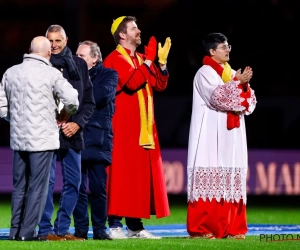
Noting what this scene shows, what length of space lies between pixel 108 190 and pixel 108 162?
2.99 feet

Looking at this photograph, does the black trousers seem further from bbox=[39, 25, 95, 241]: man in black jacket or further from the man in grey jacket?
bbox=[39, 25, 95, 241]: man in black jacket

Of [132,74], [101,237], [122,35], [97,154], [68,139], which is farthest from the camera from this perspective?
[122,35]

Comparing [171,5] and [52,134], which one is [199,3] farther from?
[52,134]

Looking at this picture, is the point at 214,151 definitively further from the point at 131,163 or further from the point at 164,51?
the point at 164,51

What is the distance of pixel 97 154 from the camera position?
32.8 feet

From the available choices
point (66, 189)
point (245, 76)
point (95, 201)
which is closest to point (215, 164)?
point (245, 76)

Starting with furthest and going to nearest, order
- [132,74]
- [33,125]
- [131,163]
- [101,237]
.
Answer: [131,163], [132,74], [101,237], [33,125]

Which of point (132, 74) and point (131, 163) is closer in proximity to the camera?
point (132, 74)

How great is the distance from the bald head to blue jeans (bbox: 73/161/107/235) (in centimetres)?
132

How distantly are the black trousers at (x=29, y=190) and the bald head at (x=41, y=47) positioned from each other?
2.86 ft

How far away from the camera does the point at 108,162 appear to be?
33.0 ft

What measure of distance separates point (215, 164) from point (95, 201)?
1541 mm

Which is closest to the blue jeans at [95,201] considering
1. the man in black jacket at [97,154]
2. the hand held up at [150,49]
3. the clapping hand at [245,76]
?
the man in black jacket at [97,154]

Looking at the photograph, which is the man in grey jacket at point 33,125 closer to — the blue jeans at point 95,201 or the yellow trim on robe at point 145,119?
the blue jeans at point 95,201
